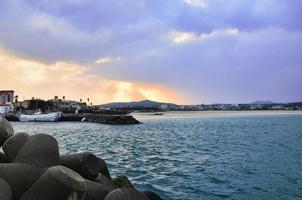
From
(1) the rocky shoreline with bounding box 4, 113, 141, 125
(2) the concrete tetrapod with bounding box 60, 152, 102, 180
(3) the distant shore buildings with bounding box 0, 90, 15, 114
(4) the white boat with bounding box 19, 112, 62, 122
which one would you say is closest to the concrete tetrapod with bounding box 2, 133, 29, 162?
(2) the concrete tetrapod with bounding box 60, 152, 102, 180

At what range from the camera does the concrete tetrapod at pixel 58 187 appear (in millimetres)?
7547

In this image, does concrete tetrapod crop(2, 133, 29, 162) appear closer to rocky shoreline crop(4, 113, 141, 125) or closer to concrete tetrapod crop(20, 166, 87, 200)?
concrete tetrapod crop(20, 166, 87, 200)

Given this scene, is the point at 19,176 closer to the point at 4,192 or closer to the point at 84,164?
the point at 4,192

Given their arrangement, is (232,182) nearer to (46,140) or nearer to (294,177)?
(294,177)

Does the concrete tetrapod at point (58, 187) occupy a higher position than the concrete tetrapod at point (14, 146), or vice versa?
the concrete tetrapod at point (14, 146)

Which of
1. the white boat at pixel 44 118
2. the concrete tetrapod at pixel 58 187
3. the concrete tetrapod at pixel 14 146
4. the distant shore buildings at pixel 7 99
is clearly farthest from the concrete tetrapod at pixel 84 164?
the distant shore buildings at pixel 7 99

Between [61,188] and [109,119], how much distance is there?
101960 mm

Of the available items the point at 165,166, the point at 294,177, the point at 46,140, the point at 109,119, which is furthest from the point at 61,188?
the point at 109,119

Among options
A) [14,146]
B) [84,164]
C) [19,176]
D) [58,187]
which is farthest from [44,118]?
[58,187]

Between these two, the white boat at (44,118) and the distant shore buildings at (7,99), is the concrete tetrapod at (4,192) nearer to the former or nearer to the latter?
the white boat at (44,118)

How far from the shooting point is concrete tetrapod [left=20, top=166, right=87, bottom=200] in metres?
7.55

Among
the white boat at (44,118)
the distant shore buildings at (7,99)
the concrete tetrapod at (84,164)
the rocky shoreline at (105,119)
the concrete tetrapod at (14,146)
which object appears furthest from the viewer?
the distant shore buildings at (7,99)

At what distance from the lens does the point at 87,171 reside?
33.6 ft

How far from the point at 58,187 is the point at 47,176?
1.06ft
